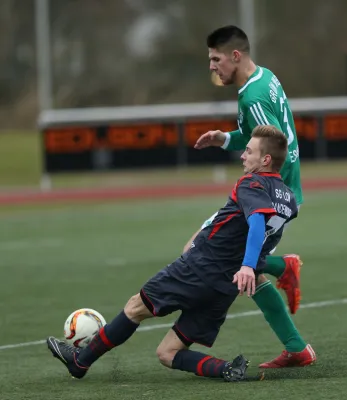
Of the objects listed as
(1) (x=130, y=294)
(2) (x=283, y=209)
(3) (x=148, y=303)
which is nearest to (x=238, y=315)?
(1) (x=130, y=294)

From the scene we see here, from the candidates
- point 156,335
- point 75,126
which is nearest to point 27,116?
point 75,126

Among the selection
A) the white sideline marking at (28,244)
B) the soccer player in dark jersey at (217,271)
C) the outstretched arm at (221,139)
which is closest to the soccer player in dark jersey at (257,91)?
the outstretched arm at (221,139)

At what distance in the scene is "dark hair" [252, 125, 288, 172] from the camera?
6.68 metres

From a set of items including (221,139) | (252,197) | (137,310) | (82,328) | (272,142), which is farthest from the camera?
(221,139)

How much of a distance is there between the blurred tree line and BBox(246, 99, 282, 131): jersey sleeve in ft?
97.3

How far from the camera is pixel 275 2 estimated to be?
39.0 m

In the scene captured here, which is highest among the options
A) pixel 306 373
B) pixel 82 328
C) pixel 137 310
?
pixel 137 310

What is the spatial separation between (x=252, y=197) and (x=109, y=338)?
123cm

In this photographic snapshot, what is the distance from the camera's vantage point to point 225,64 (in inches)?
294

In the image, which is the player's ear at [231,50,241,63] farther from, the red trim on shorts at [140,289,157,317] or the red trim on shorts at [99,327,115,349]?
the red trim on shorts at [99,327,115,349]

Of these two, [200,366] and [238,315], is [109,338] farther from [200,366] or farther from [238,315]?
[238,315]

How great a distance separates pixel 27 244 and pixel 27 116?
25.2m

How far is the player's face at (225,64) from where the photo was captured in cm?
746

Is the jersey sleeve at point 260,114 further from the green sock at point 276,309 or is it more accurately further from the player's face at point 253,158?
the green sock at point 276,309
